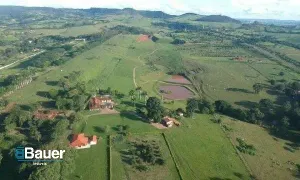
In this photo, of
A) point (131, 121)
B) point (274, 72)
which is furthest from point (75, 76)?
point (274, 72)

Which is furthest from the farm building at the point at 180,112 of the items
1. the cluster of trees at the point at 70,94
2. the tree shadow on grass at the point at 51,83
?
the tree shadow on grass at the point at 51,83

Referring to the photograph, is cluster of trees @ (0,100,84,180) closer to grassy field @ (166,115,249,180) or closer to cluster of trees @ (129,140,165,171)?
cluster of trees @ (129,140,165,171)

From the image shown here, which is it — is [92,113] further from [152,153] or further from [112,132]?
[152,153]

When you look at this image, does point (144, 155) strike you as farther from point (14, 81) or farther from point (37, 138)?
point (14, 81)

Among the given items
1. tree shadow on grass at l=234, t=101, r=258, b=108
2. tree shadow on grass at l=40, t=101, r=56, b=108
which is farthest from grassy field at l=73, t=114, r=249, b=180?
tree shadow on grass at l=234, t=101, r=258, b=108

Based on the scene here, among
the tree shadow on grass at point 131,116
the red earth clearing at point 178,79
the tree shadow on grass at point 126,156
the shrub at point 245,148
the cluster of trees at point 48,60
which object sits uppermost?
the cluster of trees at point 48,60

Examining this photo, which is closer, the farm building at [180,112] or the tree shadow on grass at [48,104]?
the farm building at [180,112]

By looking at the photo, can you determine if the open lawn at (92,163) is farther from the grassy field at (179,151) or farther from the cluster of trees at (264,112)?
the cluster of trees at (264,112)
